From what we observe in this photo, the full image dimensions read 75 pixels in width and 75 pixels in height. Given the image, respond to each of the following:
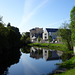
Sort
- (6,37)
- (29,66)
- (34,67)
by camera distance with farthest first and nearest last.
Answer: (6,37), (29,66), (34,67)

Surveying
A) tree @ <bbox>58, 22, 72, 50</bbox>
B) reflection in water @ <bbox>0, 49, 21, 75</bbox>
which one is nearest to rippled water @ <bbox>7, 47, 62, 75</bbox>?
reflection in water @ <bbox>0, 49, 21, 75</bbox>

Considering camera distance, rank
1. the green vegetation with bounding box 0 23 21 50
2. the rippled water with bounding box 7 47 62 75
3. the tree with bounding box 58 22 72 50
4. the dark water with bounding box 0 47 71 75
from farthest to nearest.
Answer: the tree with bounding box 58 22 72 50 < the green vegetation with bounding box 0 23 21 50 < the dark water with bounding box 0 47 71 75 < the rippled water with bounding box 7 47 62 75

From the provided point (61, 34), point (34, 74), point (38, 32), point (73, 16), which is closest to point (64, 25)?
point (61, 34)

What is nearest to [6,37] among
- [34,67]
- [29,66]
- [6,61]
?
[6,61]

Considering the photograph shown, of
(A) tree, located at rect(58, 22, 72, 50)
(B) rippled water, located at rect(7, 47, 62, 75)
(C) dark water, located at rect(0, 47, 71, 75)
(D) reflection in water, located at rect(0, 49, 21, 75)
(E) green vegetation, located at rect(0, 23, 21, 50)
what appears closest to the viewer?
(B) rippled water, located at rect(7, 47, 62, 75)

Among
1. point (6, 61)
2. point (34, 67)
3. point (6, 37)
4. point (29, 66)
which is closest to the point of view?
point (34, 67)

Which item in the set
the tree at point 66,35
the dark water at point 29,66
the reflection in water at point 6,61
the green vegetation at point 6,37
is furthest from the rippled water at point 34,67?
the tree at point 66,35

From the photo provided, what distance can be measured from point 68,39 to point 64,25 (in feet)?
21.8

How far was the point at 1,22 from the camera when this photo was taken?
34312mm

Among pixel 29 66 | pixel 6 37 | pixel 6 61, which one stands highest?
pixel 6 37

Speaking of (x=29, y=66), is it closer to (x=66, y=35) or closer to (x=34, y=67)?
(x=34, y=67)

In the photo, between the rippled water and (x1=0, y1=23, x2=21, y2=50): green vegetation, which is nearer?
the rippled water

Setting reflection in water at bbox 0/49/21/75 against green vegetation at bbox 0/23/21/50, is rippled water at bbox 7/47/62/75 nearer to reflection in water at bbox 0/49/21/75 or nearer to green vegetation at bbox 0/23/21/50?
reflection in water at bbox 0/49/21/75

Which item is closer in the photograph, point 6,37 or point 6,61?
point 6,61
